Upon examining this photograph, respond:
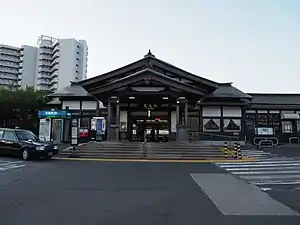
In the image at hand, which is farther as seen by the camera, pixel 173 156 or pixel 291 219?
pixel 173 156

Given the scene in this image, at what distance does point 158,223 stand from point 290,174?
27.3 feet

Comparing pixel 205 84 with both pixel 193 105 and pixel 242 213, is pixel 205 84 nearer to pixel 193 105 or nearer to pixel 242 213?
pixel 193 105

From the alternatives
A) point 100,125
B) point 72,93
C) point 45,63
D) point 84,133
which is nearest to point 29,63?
point 45,63

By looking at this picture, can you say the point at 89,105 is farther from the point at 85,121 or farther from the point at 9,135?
the point at 9,135

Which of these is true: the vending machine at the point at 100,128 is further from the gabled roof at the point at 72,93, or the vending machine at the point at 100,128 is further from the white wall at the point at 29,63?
the white wall at the point at 29,63

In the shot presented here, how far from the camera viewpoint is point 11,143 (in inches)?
673

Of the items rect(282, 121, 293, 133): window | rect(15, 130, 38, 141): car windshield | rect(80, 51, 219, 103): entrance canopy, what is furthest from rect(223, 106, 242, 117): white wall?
rect(15, 130, 38, 141): car windshield

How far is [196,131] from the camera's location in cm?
2781

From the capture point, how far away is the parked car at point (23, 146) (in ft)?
53.7

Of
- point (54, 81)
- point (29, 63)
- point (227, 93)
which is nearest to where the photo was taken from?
point (227, 93)

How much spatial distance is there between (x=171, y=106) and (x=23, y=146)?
13.0 metres

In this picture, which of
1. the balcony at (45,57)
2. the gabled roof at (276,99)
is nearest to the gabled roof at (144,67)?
the gabled roof at (276,99)

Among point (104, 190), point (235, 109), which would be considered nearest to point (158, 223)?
point (104, 190)

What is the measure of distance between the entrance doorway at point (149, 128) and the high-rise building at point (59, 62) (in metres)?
71.9
